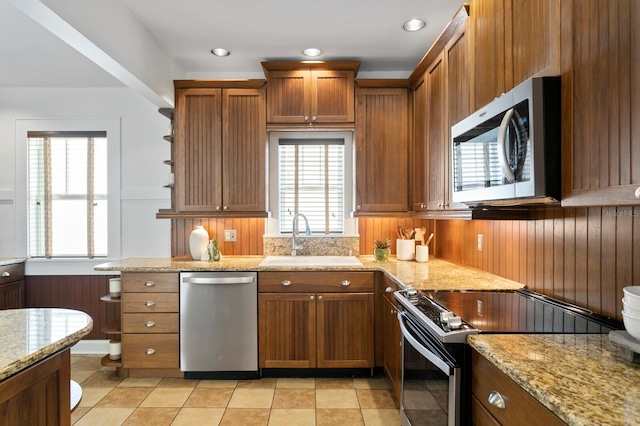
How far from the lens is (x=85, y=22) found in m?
1.94

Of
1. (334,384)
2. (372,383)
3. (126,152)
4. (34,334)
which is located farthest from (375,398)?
(126,152)

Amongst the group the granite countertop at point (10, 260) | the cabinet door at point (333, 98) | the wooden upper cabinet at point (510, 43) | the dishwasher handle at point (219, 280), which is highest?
the cabinet door at point (333, 98)

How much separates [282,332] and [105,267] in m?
1.48

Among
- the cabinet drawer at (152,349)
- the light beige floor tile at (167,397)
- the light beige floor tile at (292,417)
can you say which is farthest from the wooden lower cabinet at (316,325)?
the cabinet drawer at (152,349)

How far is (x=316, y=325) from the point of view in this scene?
9.07 ft

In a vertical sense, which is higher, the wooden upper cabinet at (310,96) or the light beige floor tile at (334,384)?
the wooden upper cabinet at (310,96)

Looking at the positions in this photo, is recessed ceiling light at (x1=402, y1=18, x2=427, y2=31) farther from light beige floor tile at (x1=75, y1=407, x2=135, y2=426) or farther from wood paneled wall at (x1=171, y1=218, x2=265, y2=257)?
light beige floor tile at (x1=75, y1=407, x2=135, y2=426)

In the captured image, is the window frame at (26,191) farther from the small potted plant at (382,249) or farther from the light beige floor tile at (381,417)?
the light beige floor tile at (381,417)

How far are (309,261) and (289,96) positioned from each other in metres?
1.43

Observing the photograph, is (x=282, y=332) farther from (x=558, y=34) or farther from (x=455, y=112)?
(x=558, y=34)

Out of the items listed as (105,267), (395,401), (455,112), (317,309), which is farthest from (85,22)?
(395,401)

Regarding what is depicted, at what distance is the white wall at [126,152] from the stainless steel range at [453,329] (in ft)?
8.41

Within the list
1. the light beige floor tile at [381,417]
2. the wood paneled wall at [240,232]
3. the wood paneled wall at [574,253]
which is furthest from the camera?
the wood paneled wall at [240,232]

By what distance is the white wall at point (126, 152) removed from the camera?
343cm
